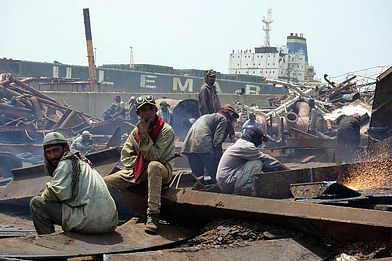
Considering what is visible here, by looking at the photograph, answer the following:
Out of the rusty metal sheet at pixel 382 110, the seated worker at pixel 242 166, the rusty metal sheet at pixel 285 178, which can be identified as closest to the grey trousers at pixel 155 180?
the rusty metal sheet at pixel 285 178

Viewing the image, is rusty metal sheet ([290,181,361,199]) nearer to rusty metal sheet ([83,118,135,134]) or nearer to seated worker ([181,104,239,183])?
seated worker ([181,104,239,183])

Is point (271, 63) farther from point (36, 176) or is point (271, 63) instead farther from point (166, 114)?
point (36, 176)

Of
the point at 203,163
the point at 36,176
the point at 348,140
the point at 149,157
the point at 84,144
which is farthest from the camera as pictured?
the point at 84,144

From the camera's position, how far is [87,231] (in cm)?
491

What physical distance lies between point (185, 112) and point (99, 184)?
11149mm

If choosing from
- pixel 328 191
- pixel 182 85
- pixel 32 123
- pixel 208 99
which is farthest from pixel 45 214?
pixel 182 85

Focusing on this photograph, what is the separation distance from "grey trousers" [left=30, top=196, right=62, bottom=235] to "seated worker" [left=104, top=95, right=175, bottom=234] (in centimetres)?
83

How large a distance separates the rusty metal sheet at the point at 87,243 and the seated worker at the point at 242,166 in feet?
7.01

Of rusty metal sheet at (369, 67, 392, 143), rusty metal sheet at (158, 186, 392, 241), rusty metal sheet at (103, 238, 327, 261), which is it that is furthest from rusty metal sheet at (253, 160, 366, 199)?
rusty metal sheet at (103, 238, 327, 261)

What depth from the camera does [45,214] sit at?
5.07 meters

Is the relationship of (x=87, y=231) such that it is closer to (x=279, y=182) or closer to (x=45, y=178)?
(x=279, y=182)

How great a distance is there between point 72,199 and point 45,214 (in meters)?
0.32

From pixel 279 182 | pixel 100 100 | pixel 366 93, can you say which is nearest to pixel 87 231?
pixel 279 182

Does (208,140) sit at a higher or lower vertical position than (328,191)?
higher
